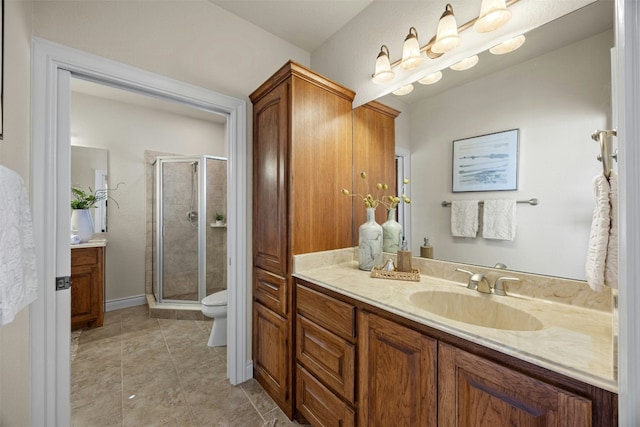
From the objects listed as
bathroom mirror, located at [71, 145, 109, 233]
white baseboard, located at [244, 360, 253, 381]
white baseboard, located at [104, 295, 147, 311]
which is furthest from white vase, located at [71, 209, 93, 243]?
white baseboard, located at [244, 360, 253, 381]

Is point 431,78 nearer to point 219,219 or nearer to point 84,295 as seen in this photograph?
point 219,219

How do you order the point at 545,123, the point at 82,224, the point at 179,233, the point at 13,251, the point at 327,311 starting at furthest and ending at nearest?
the point at 179,233 → the point at 82,224 → the point at 327,311 → the point at 545,123 → the point at 13,251

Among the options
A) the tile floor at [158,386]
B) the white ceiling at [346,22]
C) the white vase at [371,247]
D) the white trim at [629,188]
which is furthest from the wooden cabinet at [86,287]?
the white trim at [629,188]

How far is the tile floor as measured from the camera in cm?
153

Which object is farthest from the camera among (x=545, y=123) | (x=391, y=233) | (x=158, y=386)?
(x=158, y=386)

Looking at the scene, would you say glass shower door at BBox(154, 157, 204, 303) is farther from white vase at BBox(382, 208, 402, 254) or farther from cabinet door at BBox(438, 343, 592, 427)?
cabinet door at BBox(438, 343, 592, 427)

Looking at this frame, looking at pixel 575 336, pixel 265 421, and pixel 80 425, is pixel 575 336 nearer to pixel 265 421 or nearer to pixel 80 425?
pixel 265 421

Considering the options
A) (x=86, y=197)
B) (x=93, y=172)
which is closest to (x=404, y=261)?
(x=86, y=197)

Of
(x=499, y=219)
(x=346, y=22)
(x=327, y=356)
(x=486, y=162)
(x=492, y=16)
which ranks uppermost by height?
(x=346, y=22)

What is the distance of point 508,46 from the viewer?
1165mm

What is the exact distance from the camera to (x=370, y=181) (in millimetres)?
1864

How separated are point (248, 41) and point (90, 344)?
2963mm

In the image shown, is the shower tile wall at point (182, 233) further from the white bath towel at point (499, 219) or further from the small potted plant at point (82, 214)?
the white bath towel at point (499, 219)

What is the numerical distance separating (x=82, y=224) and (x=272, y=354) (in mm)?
2516
